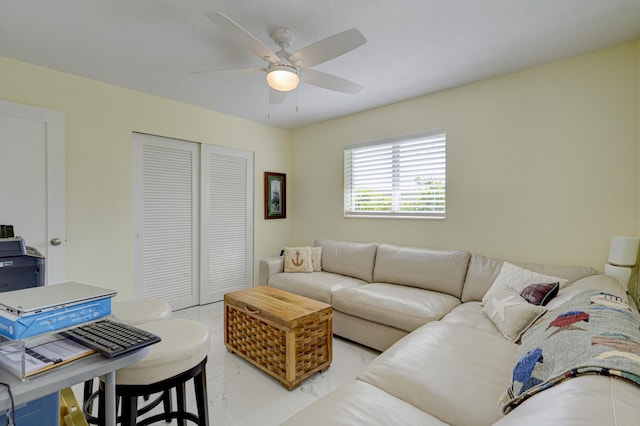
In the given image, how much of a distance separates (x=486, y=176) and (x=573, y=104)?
2.73 ft

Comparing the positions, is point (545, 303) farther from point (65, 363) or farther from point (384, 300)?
point (65, 363)

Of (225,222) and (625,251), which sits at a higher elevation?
(225,222)

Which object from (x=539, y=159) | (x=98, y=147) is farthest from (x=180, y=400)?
(x=539, y=159)

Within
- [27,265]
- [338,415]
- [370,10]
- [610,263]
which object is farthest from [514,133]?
[27,265]

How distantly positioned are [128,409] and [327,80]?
2138 mm

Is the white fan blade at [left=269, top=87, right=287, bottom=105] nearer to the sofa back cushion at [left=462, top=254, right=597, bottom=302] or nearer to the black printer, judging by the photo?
the black printer

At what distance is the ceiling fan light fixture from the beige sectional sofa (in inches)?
69.1

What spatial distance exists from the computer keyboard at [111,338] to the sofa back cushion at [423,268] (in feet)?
8.21

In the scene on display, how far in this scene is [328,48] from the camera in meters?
1.73

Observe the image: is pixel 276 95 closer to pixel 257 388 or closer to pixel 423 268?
pixel 423 268

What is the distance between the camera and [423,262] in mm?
2930

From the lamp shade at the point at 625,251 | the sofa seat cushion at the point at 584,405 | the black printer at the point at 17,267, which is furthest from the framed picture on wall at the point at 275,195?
the sofa seat cushion at the point at 584,405

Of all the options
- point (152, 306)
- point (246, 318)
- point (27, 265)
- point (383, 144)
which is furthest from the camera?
point (383, 144)

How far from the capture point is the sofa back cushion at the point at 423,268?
9.01 ft
